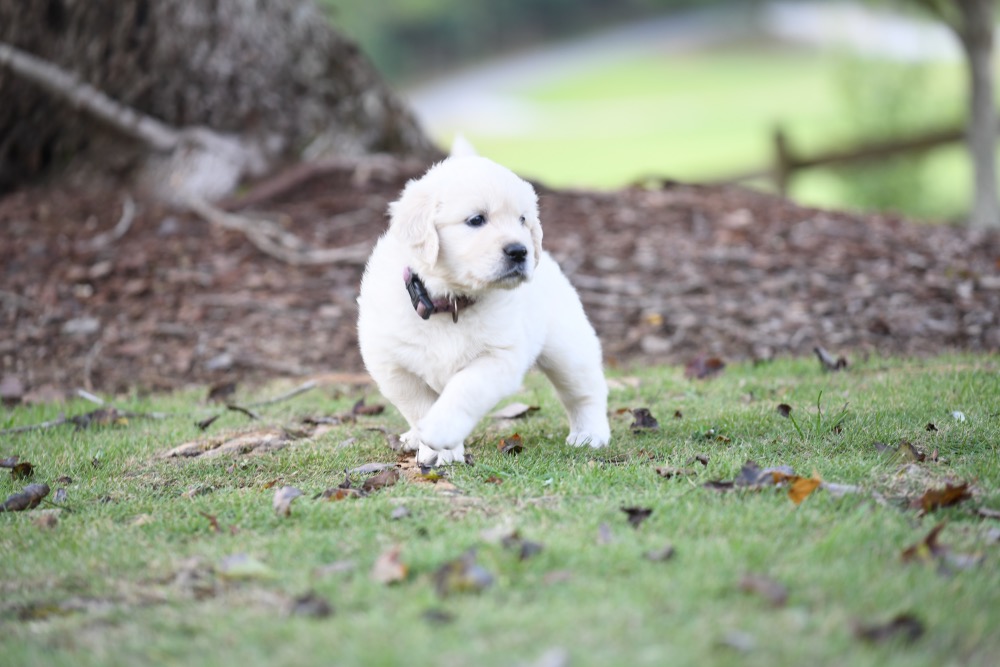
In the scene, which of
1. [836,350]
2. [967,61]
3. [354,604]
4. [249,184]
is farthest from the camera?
[967,61]

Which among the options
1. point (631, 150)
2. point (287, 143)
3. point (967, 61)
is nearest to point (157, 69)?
point (287, 143)

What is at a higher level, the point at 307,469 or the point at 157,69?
the point at 157,69

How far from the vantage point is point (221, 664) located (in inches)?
100.0

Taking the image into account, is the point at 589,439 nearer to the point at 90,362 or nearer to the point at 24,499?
the point at 24,499

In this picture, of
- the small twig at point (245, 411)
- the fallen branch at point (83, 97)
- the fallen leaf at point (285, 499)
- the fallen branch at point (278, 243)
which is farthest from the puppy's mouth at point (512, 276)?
the fallen branch at point (83, 97)

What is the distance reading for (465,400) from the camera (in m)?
3.90

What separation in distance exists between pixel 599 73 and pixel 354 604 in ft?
115

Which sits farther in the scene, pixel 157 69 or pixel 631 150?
pixel 631 150

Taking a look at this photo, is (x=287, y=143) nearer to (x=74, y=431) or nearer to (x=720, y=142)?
(x=74, y=431)

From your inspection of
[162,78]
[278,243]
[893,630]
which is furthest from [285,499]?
[162,78]

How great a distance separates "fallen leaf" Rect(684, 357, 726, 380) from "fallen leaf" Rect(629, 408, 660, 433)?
108 cm

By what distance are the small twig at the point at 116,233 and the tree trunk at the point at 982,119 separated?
8.94 metres

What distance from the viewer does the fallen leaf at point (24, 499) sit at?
3.94 m

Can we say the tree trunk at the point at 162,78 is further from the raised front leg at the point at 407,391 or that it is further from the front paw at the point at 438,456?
the front paw at the point at 438,456
